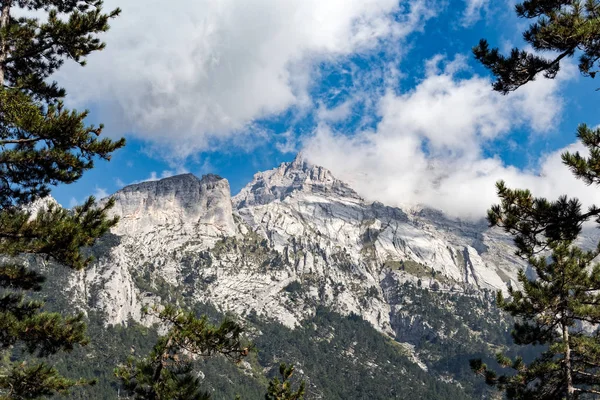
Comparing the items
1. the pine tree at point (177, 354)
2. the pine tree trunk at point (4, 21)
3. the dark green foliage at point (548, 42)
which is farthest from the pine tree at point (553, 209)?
the pine tree trunk at point (4, 21)

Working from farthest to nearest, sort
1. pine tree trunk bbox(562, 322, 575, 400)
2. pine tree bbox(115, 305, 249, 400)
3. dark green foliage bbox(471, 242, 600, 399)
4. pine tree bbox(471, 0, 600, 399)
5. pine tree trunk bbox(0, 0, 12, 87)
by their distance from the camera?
dark green foliage bbox(471, 242, 600, 399) → pine tree trunk bbox(562, 322, 575, 400) → pine tree bbox(115, 305, 249, 400) → pine tree trunk bbox(0, 0, 12, 87) → pine tree bbox(471, 0, 600, 399)

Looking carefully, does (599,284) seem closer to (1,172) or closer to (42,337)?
(42,337)

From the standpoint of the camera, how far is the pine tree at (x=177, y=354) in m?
16.3

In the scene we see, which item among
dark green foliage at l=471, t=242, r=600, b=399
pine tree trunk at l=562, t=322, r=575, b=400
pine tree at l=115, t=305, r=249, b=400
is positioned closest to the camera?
pine tree at l=115, t=305, r=249, b=400

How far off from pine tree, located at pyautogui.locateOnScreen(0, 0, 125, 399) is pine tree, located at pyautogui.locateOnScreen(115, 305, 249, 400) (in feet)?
7.68

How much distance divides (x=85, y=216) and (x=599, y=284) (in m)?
22.0

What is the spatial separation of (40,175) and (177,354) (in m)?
8.51

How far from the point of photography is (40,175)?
16.1m

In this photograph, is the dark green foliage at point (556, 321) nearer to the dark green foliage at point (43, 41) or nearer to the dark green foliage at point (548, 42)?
the dark green foliage at point (548, 42)

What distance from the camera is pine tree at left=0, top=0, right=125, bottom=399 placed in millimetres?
14211

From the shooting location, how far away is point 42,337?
16000mm

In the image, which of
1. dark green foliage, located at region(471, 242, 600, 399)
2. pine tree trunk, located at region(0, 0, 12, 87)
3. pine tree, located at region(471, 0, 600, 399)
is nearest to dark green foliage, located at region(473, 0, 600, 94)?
pine tree, located at region(471, 0, 600, 399)

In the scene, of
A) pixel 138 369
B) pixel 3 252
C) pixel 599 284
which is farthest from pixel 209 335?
pixel 599 284

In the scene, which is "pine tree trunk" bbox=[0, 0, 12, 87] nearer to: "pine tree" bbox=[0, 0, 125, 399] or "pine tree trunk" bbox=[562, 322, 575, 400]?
"pine tree" bbox=[0, 0, 125, 399]
